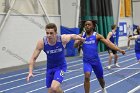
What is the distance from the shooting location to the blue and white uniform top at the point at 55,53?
6621mm

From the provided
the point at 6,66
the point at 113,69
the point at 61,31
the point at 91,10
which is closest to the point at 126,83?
the point at 113,69

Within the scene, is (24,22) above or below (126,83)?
above

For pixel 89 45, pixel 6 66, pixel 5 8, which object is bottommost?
pixel 6 66

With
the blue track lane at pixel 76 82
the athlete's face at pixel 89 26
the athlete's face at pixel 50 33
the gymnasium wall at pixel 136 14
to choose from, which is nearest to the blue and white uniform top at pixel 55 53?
the athlete's face at pixel 50 33

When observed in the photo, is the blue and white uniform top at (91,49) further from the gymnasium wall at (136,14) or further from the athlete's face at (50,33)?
the gymnasium wall at (136,14)

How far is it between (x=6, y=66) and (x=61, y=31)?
5847 mm

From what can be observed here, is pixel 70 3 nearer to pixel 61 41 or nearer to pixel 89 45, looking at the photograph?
pixel 89 45

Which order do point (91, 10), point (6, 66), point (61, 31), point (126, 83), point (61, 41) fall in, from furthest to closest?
point (91, 10) < point (61, 31) < point (6, 66) < point (126, 83) < point (61, 41)

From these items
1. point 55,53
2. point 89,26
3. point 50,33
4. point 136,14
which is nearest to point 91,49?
point 89,26

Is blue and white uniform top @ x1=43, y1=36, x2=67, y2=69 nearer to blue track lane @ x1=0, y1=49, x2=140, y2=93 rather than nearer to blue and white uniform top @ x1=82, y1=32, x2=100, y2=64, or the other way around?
blue and white uniform top @ x1=82, y1=32, x2=100, y2=64

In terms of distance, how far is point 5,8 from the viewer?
1680 cm

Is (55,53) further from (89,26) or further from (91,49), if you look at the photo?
(91,49)

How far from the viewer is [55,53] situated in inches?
263

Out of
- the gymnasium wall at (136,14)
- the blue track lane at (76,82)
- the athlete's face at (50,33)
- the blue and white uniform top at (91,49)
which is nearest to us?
the athlete's face at (50,33)
